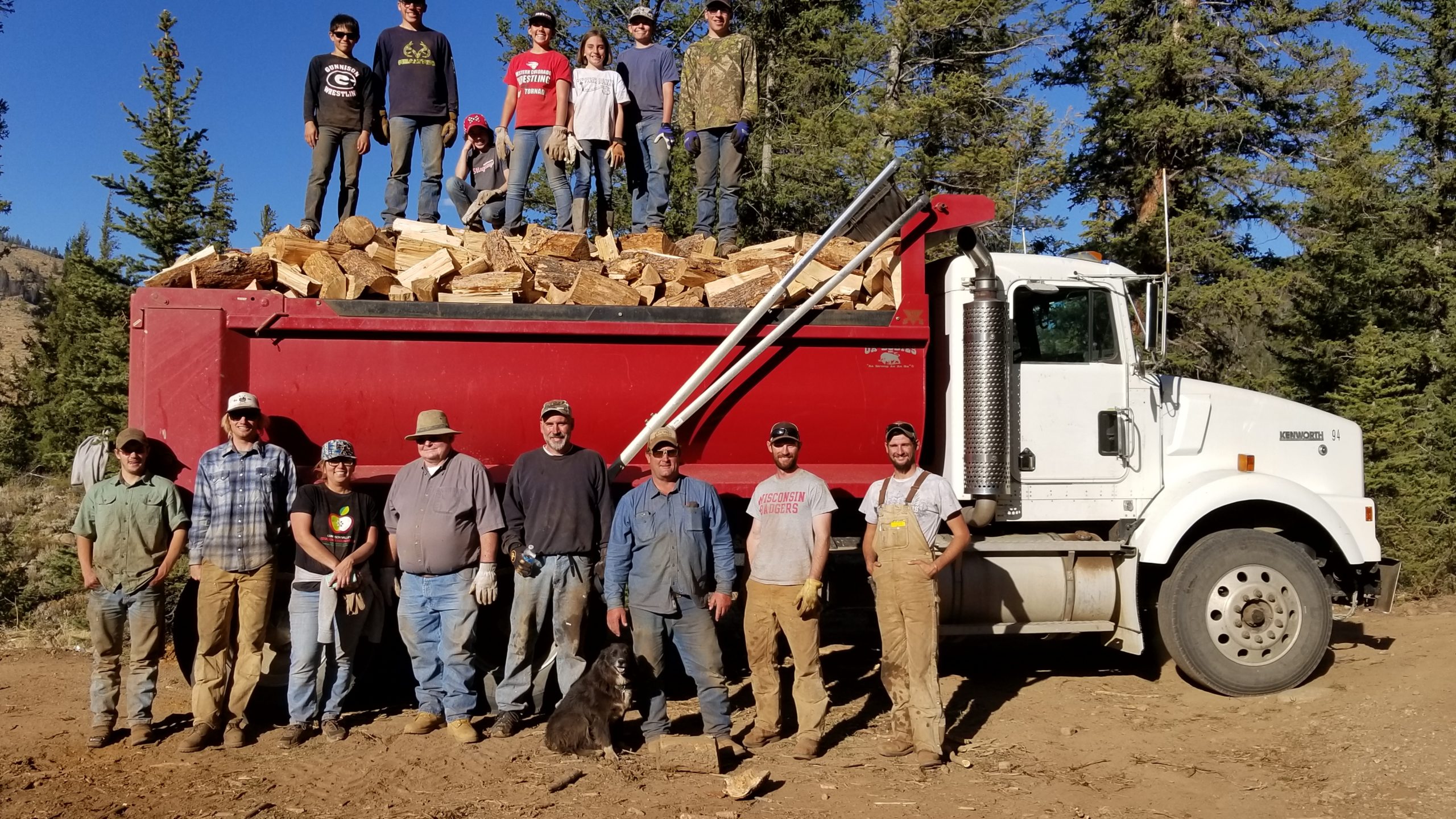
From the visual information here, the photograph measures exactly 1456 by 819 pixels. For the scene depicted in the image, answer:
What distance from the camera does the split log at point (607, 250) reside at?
7.35 m

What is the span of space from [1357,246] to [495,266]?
13688mm

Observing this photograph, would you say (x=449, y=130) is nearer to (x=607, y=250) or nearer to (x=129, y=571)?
(x=607, y=250)

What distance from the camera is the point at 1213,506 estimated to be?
7.09 metres

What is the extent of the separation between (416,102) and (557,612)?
4.65 meters

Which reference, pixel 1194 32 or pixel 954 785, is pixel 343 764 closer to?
pixel 954 785

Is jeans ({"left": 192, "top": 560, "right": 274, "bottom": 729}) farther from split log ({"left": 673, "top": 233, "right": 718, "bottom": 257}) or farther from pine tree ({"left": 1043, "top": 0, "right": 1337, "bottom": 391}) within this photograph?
pine tree ({"left": 1043, "top": 0, "right": 1337, "bottom": 391})

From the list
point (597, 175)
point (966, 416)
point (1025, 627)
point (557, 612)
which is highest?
point (597, 175)

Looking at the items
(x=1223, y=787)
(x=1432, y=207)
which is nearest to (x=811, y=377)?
(x=1223, y=787)

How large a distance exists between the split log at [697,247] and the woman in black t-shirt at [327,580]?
8.93 ft

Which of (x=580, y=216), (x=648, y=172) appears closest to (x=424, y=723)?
(x=580, y=216)

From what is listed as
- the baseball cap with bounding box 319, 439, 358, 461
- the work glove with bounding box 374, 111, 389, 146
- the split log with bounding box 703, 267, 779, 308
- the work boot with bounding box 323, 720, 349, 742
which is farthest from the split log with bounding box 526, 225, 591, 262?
the work boot with bounding box 323, 720, 349, 742

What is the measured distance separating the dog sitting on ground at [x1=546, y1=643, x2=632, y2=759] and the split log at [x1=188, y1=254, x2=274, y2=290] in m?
3.12

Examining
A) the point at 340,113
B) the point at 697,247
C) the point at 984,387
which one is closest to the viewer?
the point at 984,387

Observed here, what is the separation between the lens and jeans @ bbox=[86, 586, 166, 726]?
6.04m
